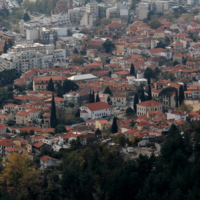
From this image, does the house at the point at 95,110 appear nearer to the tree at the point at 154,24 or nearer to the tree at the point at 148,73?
the tree at the point at 148,73

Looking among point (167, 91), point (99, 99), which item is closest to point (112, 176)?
point (99, 99)

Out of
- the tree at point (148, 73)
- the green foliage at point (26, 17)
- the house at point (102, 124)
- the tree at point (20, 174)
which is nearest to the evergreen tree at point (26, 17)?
the green foliage at point (26, 17)

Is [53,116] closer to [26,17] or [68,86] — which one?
[68,86]

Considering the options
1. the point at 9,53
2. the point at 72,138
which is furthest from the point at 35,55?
the point at 72,138

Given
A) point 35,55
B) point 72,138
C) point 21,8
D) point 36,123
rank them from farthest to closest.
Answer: point 21,8, point 35,55, point 36,123, point 72,138

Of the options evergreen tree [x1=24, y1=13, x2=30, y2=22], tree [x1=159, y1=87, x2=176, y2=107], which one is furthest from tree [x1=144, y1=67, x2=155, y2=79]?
evergreen tree [x1=24, y1=13, x2=30, y2=22]

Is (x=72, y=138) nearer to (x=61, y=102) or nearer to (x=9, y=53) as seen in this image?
(x=61, y=102)

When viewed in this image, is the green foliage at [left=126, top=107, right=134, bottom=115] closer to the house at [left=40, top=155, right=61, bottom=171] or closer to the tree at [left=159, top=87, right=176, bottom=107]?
the tree at [left=159, top=87, right=176, bottom=107]
